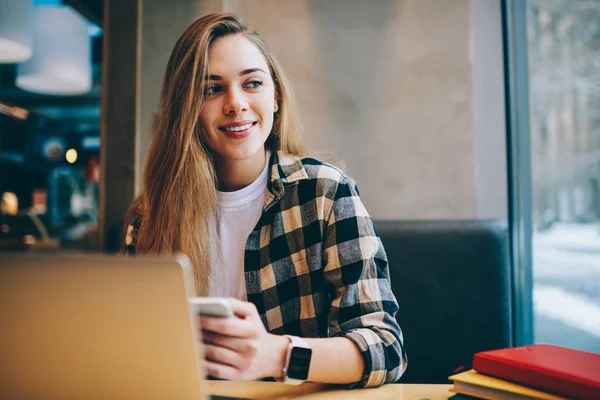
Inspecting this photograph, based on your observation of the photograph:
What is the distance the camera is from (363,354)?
85 centimetres

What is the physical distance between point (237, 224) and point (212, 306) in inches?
26.2

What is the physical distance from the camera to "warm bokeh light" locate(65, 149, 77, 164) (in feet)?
11.5

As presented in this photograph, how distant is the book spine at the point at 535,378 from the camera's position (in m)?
0.67

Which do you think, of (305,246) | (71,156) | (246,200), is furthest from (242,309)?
(71,156)

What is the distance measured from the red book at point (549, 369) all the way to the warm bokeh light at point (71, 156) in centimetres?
343

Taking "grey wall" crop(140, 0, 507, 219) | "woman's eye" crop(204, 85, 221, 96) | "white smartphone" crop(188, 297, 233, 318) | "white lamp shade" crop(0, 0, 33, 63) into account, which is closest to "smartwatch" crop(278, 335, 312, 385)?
"white smartphone" crop(188, 297, 233, 318)

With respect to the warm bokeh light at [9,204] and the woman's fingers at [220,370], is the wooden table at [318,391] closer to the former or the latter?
the woman's fingers at [220,370]

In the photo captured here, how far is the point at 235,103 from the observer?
1.18 metres

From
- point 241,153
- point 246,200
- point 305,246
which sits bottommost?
point 305,246

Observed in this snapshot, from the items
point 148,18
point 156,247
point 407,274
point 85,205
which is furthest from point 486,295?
point 85,205

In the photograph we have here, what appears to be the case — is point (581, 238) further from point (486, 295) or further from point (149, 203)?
point (149, 203)

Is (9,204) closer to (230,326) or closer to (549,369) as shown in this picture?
(230,326)

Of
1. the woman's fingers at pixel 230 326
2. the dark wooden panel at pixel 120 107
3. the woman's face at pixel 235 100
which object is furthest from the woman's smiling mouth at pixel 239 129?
the dark wooden panel at pixel 120 107

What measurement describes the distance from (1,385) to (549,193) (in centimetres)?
195
